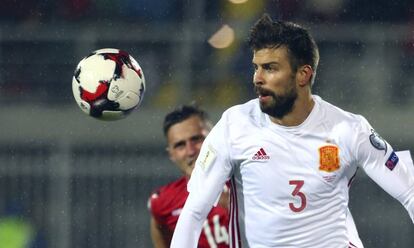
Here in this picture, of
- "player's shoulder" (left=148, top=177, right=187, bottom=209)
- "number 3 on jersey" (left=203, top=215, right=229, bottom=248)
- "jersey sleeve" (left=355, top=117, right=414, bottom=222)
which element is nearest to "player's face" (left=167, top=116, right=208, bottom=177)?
"player's shoulder" (left=148, top=177, right=187, bottom=209)

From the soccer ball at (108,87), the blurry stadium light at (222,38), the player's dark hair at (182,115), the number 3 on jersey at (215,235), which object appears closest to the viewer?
the soccer ball at (108,87)

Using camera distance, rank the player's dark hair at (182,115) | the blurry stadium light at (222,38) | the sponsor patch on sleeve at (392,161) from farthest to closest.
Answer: the blurry stadium light at (222,38) → the player's dark hair at (182,115) → the sponsor patch on sleeve at (392,161)

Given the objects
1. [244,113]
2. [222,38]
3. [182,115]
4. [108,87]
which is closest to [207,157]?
[244,113]

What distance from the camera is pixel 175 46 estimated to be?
7844mm

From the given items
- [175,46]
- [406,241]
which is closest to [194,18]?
[175,46]

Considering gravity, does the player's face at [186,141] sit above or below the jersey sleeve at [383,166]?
below

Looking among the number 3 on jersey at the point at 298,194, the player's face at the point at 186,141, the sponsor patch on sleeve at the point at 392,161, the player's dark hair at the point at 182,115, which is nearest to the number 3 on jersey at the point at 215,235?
the player's face at the point at 186,141

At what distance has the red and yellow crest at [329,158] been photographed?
3.94m

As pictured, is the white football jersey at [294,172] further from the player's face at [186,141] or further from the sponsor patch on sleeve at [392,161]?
the player's face at [186,141]

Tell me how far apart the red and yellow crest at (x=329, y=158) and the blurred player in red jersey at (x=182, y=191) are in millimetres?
1226

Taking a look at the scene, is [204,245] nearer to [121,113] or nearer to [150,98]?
[121,113]

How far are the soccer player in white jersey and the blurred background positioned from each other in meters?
3.33

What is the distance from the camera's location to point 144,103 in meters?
8.12

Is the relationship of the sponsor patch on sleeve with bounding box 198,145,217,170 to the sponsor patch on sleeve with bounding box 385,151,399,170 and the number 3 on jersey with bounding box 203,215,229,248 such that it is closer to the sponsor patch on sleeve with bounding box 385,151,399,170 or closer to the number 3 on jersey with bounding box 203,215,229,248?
the sponsor patch on sleeve with bounding box 385,151,399,170
